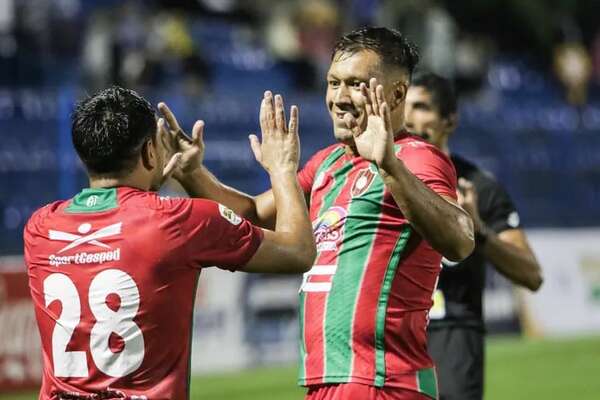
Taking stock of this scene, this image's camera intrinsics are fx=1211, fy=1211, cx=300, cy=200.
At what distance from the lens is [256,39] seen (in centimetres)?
1828

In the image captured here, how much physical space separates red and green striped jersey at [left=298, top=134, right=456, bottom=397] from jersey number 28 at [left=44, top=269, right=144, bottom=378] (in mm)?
814

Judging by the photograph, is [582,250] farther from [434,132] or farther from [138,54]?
[434,132]

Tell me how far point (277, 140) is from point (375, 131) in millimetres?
406

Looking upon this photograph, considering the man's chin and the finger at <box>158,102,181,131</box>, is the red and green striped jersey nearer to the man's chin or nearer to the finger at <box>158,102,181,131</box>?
the man's chin

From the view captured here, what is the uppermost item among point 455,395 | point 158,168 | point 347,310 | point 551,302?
point 158,168

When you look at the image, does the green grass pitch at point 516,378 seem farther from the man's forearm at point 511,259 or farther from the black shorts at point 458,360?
the man's forearm at point 511,259

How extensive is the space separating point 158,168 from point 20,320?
733cm

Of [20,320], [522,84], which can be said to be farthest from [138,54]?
[522,84]

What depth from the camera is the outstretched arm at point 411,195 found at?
4086 mm

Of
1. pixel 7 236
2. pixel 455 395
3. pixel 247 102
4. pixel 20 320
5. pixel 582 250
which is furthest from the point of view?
pixel 582 250

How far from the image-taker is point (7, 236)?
468 inches

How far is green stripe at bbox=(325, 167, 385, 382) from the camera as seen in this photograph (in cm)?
440

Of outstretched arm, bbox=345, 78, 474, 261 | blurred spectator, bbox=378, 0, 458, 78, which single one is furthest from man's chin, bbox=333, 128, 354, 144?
blurred spectator, bbox=378, 0, 458, 78

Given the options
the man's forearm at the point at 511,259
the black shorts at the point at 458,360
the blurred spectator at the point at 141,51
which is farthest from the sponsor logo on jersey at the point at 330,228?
the blurred spectator at the point at 141,51
